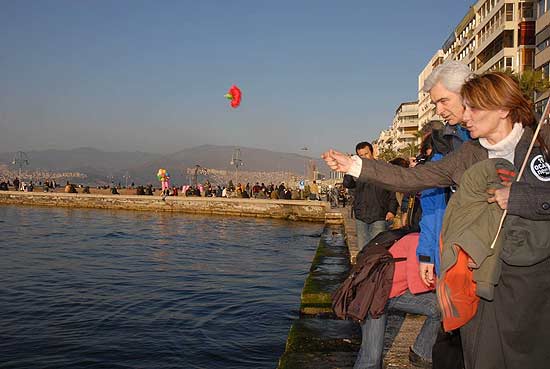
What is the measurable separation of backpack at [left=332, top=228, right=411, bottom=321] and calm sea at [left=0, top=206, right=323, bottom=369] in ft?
14.0

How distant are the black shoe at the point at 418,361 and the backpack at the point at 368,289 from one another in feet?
2.86

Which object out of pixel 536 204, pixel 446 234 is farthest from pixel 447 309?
pixel 536 204

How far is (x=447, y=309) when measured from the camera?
234cm

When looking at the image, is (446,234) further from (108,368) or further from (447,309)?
(108,368)

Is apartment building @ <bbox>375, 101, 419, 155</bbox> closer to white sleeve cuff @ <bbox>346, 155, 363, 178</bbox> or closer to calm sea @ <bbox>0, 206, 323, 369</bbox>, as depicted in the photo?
calm sea @ <bbox>0, 206, 323, 369</bbox>

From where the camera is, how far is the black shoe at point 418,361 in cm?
397

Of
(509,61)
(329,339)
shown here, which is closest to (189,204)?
(509,61)

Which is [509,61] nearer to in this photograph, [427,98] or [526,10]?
[526,10]

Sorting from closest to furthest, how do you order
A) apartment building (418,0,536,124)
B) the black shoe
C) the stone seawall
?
the black shoe, the stone seawall, apartment building (418,0,536,124)

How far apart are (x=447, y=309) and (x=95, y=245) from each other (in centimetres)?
2056

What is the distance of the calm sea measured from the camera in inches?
303

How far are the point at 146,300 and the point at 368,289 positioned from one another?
28.4 feet

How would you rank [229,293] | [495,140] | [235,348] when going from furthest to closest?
[229,293] < [235,348] < [495,140]

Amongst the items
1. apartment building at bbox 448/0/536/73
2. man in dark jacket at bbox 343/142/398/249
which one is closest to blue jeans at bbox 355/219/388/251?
man in dark jacket at bbox 343/142/398/249
